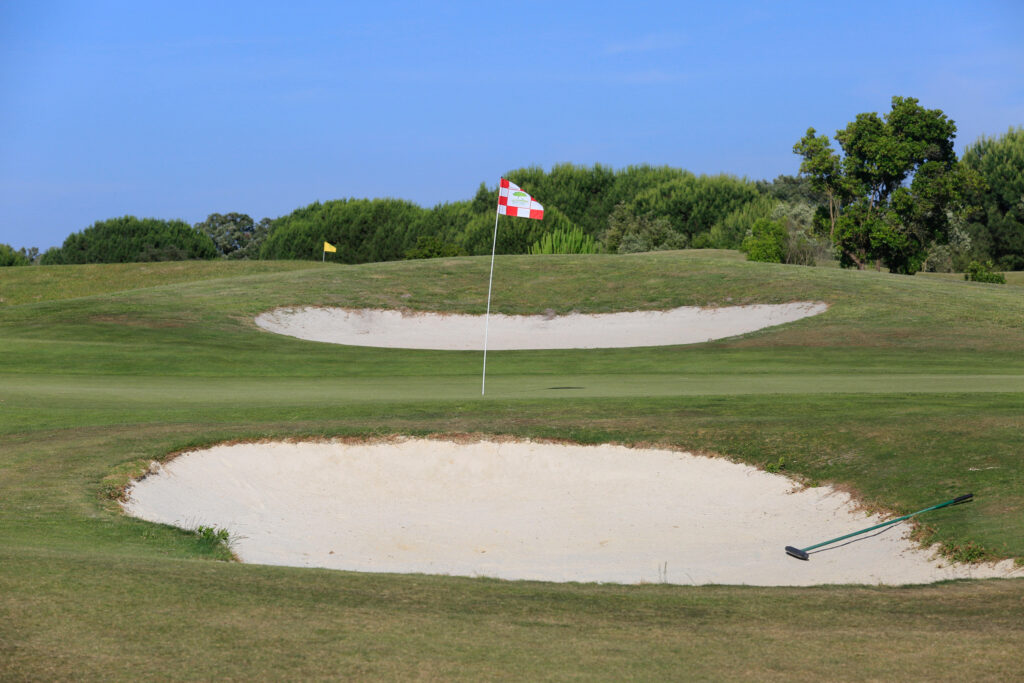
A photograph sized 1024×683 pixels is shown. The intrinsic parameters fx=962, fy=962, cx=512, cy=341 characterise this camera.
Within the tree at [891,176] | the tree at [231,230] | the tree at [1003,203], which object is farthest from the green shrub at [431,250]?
the tree at [231,230]

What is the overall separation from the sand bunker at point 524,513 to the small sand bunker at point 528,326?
24.7 meters

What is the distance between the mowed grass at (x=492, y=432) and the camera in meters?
6.32

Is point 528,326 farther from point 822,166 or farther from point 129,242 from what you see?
point 129,242

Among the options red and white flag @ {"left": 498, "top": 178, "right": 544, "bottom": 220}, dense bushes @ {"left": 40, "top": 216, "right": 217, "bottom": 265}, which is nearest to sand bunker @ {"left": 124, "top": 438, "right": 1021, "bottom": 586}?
red and white flag @ {"left": 498, "top": 178, "right": 544, "bottom": 220}

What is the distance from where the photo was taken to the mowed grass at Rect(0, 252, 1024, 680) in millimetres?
6316

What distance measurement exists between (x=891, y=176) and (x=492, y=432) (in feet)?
185

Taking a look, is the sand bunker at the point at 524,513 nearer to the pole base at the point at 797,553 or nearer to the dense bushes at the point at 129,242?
the pole base at the point at 797,553

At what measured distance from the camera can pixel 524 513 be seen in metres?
14.2

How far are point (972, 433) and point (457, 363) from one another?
20376mm

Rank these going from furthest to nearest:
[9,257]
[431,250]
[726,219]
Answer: [9,257], [726,219], [431,250]

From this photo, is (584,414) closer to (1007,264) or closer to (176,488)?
(176,488)

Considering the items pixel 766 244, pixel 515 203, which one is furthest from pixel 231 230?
pixel 515 203

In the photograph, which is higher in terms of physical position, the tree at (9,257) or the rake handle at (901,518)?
the tree at (9,257)

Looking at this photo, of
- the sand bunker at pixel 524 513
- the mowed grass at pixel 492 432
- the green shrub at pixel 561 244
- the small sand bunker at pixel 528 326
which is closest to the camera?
the mowed grass at pixel 492 432
